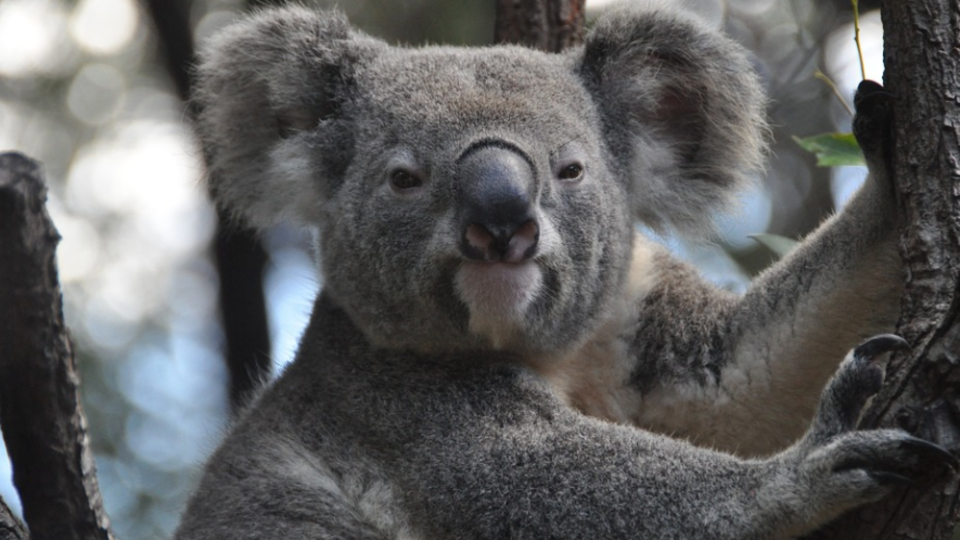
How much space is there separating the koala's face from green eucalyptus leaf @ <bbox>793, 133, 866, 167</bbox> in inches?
26.3

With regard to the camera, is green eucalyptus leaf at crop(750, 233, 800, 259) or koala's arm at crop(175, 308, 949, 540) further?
green eucalyptus leaf at crop(750, 233, 800, 259)

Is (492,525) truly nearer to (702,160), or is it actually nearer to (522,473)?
(522,473)

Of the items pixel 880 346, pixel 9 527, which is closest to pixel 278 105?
pixel 9 527

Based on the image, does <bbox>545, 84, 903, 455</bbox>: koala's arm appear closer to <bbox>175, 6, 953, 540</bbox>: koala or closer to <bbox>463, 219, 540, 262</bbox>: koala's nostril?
<bbox>175, 6, 953, 540</bbox>: koala

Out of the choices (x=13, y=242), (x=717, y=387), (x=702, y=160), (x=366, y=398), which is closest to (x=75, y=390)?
(x=13, y=242)

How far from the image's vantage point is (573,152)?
3.73 metres

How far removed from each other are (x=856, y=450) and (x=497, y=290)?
1.09m

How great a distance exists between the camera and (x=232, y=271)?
28.4 feet

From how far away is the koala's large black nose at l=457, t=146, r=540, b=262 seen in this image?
129 inches

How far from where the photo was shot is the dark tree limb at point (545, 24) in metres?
5.22

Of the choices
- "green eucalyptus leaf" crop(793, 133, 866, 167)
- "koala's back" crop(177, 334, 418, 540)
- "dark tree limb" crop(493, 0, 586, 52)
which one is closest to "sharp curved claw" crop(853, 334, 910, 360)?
"green eucalyptus leaf" crop(793, 133, 866, 167)

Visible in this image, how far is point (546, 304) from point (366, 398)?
0.69m

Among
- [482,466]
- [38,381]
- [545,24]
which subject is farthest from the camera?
[545,24]

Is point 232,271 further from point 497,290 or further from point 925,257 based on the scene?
point 925,257
